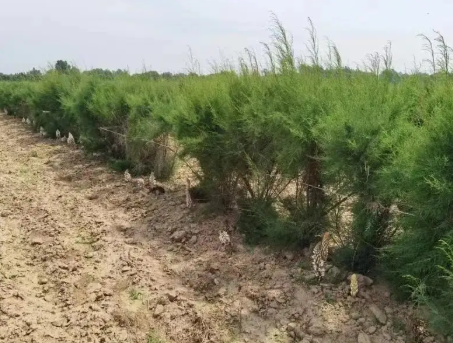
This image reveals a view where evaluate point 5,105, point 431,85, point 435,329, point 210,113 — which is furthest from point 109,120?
point 5,105

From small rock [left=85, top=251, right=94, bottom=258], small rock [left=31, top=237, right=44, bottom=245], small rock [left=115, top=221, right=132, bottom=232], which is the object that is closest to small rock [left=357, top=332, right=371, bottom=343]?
small rock [left=85, top=251, right=94, bottom=258]

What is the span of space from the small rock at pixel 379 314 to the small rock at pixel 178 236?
2349mm

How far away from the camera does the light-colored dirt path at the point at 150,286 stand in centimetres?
352

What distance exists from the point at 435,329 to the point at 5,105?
2641cm

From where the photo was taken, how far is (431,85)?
414cm

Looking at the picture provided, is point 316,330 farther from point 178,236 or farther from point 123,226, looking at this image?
point 123,226

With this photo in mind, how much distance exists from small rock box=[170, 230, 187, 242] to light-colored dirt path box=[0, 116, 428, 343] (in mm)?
11

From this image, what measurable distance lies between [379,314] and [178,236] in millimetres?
2472

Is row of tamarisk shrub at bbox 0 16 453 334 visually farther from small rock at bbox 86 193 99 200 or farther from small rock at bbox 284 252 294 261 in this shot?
small rock at bbox 86 193 99 200

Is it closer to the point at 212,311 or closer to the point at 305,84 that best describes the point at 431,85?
the point at 305,84

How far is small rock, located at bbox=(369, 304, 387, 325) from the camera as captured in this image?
3.32 metres

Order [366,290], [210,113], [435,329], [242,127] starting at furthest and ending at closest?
[210,113] → [242,127] → [366,290] → [435,329]

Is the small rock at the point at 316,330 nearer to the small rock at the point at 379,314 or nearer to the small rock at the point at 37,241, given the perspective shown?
the small rock at the point at 379,314

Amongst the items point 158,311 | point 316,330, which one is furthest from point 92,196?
point 316,330
